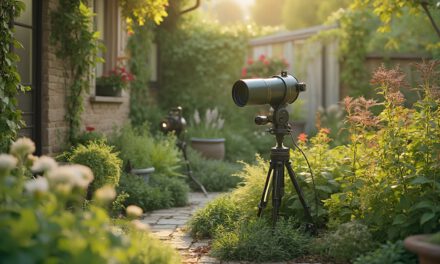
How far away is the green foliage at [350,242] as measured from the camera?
423cm

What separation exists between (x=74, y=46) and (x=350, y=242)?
13.7 feet

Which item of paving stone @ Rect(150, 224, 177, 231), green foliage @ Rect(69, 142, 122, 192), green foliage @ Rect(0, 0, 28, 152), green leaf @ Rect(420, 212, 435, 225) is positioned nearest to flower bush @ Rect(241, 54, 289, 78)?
green foliage @ Rect(69, 142, 122, 192)

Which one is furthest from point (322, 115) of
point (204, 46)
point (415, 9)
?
point (415, 9)

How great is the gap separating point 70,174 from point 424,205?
2.47m

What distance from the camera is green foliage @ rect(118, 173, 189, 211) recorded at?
6582 mm

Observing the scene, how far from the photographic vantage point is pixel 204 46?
1181 cm

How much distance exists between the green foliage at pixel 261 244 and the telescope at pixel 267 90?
0.95 metres

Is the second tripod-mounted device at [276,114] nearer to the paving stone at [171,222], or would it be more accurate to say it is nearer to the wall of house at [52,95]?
the paving stone at [171,222]

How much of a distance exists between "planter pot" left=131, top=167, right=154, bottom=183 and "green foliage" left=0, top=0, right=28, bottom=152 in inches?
75.7

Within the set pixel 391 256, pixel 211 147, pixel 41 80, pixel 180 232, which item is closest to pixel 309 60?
pixel 211 147

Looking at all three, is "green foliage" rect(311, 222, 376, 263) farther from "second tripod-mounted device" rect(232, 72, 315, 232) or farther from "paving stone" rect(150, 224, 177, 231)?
"paving stone" rect(150, 224, 177, 231)

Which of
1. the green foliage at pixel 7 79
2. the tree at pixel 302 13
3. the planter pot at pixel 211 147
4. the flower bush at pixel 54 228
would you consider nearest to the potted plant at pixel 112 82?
the planter pot at pixel 211 147

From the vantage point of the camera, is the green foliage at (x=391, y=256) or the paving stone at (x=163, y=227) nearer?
the green foliage at (x=391, y=256)

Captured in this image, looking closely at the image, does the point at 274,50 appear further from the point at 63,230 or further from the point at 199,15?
the point at 63,230
